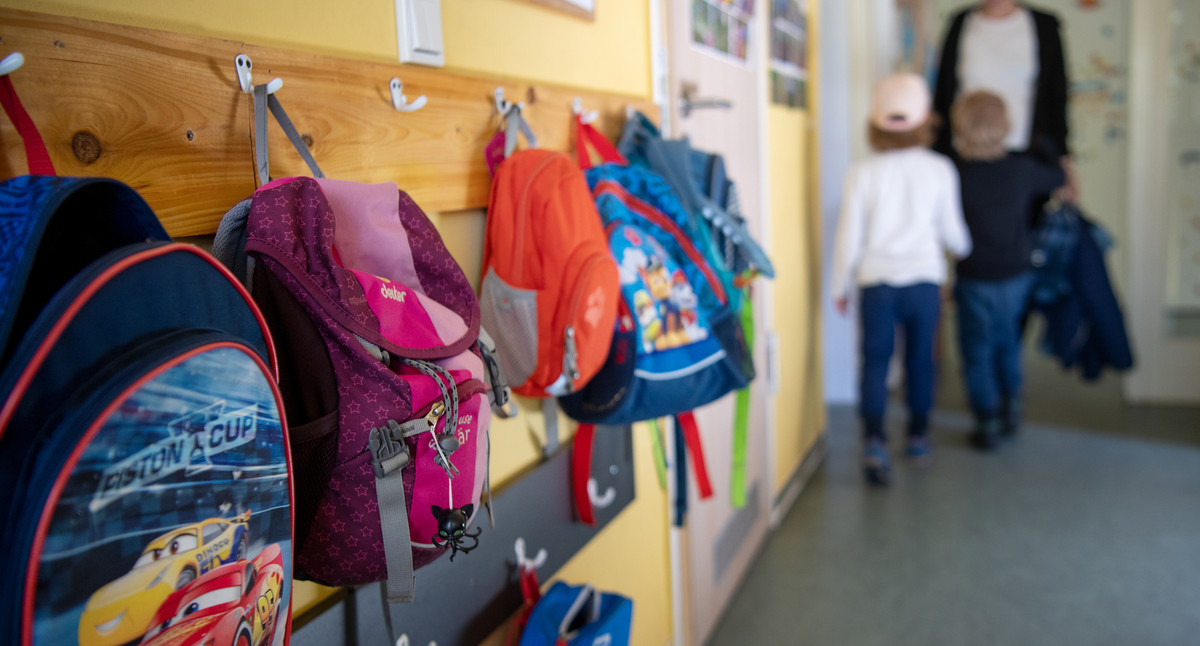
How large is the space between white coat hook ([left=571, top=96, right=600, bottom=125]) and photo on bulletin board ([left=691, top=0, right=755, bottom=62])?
61 cm

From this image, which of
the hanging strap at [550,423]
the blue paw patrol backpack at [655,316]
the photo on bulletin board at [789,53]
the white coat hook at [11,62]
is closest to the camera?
the white coat hook at [11,62]

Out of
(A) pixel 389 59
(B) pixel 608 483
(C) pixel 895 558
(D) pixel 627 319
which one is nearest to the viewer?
(A) pixel 389 59

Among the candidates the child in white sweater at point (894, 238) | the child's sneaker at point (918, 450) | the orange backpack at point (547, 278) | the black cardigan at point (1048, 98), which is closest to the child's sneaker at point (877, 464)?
the child in white sweater at point (894, 238)

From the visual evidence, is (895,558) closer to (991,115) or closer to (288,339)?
(991,115)

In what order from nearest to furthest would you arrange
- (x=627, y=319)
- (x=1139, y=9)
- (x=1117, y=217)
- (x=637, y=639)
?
1. (x=627, y=319)
2. (x=637, y=639)
3. (x=1139, y=9)
4. (x=1117, y=217)

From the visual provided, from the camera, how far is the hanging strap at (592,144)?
1.33 meters

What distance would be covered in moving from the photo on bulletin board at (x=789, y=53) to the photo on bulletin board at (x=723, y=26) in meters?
0.32

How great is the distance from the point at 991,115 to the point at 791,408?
1335mm

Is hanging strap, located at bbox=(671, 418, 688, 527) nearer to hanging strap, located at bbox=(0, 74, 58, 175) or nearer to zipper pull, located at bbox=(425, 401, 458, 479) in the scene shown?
zipper pull, located at bbox=(425, 401, 458, 479)

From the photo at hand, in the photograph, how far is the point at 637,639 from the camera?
1.67m

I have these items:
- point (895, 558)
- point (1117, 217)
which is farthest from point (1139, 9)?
point (895, 558)

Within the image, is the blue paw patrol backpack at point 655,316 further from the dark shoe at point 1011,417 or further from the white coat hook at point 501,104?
the dark shoe at point 1011,417

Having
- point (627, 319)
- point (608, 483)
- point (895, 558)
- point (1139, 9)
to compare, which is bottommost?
point (895, 558)

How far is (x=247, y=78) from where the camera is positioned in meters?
0.77
